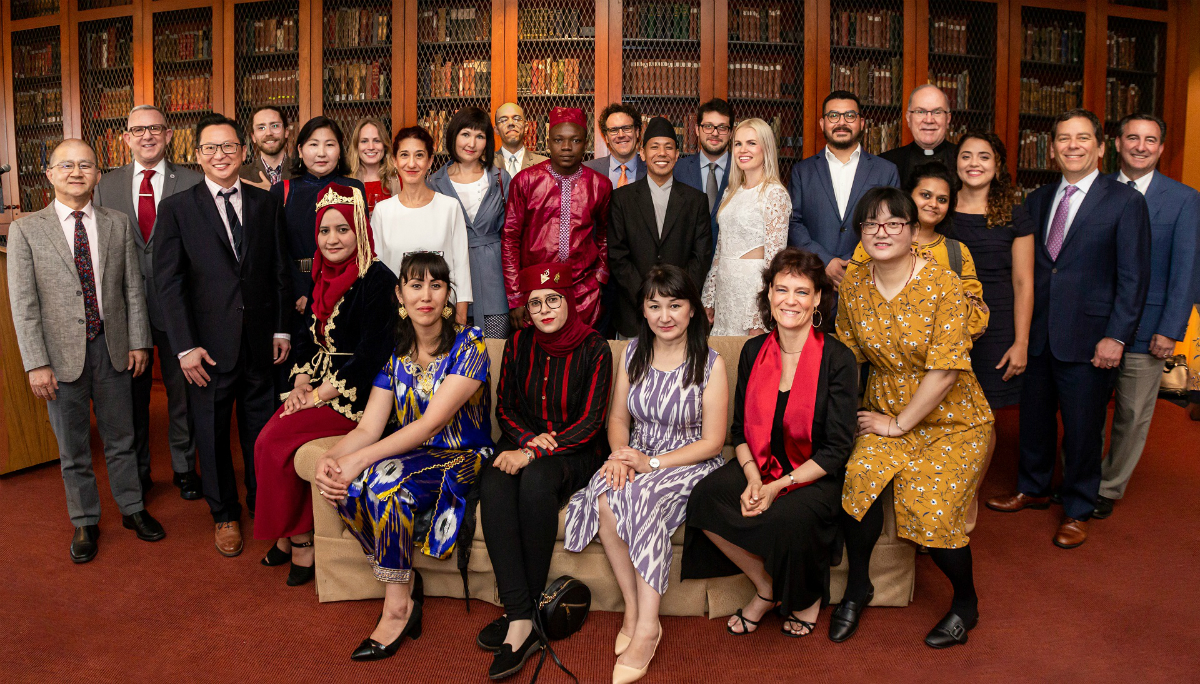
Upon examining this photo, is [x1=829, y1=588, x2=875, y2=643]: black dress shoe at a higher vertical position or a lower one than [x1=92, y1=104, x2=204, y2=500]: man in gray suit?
lower

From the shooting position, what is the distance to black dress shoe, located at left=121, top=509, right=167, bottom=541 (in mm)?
3049

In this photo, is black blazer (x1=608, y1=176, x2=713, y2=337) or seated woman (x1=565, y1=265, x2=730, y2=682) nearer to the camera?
seated woman (x1=565, y1=265, x2=730, y2=682)

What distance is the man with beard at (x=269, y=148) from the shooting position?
3820 millimetres

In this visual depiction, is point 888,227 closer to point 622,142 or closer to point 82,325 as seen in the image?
point 622,142

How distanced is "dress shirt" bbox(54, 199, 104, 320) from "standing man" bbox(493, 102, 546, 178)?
6.60ft

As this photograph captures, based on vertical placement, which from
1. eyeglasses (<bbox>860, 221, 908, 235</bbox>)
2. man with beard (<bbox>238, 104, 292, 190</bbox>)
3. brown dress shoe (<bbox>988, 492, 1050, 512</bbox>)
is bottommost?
Answer: brown dress shoe (<bbox>988, 492, 1050, 512</bbox>)

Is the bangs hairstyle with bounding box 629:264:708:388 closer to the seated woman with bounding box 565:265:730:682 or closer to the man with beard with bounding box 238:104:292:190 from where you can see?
the seated woman with bounding box 565:265:730:682

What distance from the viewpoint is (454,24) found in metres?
5.30

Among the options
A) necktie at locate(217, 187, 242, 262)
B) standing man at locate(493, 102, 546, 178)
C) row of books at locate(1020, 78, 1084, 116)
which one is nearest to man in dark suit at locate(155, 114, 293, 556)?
necktie at locate(217, 187, 242, 262)

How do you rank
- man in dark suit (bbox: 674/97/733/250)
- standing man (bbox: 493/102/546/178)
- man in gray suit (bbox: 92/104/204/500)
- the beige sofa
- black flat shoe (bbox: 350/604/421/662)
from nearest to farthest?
black flat shoe (bbox: 350/604/421/662)
the beige sofa
man in gray suit (bbox: 92/104/204/500)
man in dark suit (bbox: 674/97/733/250)
standing man (bbox: 493/102/546/178)


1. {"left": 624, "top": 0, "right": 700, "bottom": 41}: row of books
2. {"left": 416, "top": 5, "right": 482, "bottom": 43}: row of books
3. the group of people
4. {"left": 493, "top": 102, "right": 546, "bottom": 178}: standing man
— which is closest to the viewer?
the group of people

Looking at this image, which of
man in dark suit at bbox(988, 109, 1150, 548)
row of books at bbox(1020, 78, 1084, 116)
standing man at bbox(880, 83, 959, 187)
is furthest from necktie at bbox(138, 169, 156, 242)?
row of books at bbox(1020, 78, 1084, 116)

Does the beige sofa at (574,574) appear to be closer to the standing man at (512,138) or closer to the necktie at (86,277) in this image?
the necktie at (86,277)

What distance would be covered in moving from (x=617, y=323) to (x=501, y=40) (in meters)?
2.65
